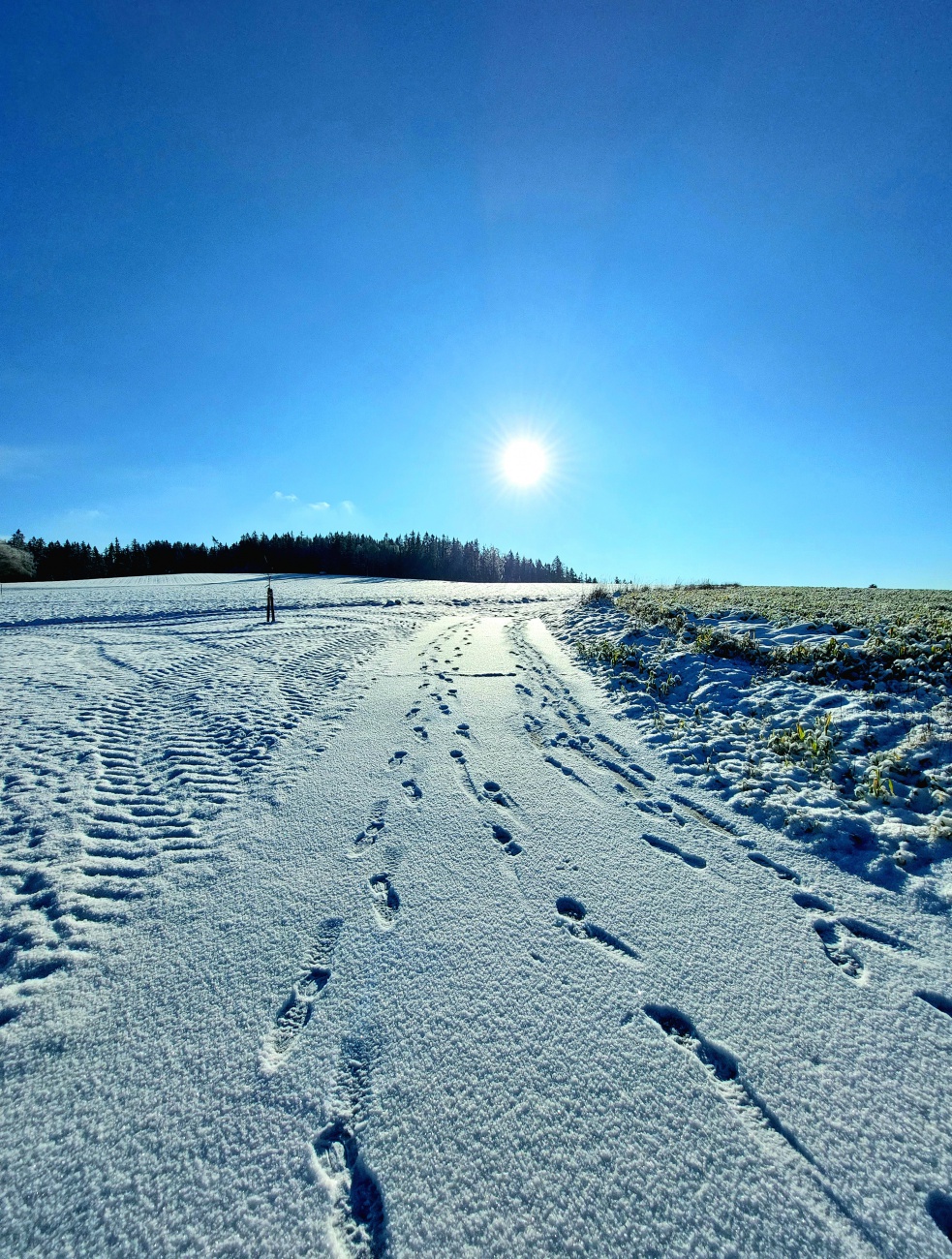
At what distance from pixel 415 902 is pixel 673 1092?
5.83 ft

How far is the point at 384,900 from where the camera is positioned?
340 centimetres

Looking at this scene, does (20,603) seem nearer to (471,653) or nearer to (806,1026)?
(471,653)

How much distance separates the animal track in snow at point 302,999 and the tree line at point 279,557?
186 feet

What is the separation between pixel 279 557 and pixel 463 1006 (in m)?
70.2

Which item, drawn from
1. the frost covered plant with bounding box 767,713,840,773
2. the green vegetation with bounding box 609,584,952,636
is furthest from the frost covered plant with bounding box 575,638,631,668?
the frost covered plant with bounding box 767,713,840,773

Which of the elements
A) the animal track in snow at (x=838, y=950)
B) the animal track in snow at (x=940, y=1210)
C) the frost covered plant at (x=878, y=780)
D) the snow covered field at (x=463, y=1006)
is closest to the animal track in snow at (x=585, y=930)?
the snow covered field at (x=463, y=1006)

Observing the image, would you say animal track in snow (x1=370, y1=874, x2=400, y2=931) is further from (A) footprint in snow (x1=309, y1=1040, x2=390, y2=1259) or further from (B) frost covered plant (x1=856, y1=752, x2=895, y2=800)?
(B) frost covered plant (x1=856, y1=752, x2=895, y2=800)

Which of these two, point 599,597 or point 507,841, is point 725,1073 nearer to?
point 507,841

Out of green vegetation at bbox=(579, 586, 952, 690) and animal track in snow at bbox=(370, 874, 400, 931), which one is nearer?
animal track in snow at bbox=(370, 874, 400, 931)

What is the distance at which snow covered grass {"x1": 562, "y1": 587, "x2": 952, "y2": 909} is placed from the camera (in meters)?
4.12

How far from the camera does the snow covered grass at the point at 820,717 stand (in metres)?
4.12

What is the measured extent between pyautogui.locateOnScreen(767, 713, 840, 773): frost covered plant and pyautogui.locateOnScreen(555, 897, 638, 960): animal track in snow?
335 centimetres

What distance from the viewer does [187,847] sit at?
157 inches

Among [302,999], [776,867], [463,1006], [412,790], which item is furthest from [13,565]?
[776,867]
